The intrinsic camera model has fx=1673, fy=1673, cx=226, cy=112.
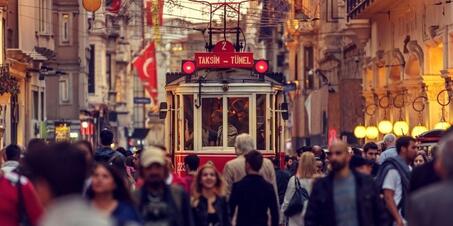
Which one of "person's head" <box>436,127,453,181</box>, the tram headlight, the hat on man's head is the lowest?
the hat on man's head

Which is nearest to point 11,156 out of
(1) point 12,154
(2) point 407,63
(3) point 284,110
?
(1) point 12,154

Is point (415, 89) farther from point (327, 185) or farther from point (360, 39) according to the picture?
point (327, 185)

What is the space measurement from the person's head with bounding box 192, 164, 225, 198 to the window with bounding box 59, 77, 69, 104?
183 feet

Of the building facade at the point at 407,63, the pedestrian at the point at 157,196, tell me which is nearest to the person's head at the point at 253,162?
the pedestrian at the point at 157,196

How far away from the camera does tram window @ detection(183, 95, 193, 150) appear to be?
29812 millimetres

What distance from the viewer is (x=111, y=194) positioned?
11711mm

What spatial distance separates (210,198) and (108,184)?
3323mm

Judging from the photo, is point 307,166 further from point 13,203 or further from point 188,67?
point 188,67

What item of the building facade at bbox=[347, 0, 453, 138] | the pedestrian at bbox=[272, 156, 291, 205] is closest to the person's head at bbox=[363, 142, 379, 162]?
the pedestrian at bbox=[272, 156, 291, 205]

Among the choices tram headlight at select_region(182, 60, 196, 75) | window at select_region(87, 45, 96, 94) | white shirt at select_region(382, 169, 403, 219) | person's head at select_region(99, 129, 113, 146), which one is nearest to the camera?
white shirt at select_region(382, 169, 403, 219)

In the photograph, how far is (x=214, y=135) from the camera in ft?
A: 98.0

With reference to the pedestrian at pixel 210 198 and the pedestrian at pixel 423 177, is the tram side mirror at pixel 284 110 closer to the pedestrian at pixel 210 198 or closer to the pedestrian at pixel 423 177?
the pedestrian at pixel 210 198

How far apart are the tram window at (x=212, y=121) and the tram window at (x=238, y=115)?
0.59 ft

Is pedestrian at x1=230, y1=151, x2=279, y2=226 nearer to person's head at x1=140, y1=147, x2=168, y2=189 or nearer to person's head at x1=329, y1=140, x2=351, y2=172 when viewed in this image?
person's head at x1=329, y1=140, x2=351, y2=172
